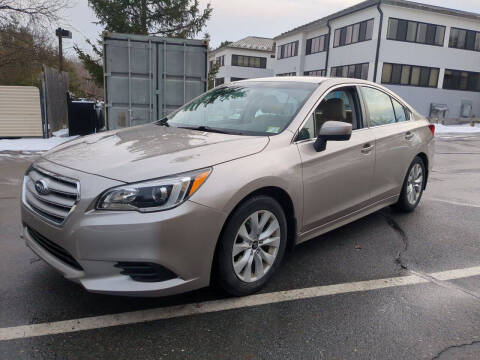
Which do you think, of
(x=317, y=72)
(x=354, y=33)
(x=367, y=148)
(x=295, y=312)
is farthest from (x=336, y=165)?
(x=317, y=72)

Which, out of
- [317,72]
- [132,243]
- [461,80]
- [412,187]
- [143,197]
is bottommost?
[412,187]

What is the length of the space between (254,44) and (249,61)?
290 cm

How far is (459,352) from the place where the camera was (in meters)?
2.52

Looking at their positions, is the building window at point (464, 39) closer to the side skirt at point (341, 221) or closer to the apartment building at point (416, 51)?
the apartment building at point (416, 51)

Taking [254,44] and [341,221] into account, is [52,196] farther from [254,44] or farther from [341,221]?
[254,44]

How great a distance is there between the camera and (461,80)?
2939cm

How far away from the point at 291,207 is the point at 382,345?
119 cm

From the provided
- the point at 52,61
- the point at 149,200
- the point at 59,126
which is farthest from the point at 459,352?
the point at 52,61

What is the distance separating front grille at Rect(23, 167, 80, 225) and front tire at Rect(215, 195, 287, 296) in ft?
3.31

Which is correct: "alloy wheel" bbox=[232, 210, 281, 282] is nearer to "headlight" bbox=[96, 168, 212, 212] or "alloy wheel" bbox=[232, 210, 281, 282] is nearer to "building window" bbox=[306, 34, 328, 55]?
"headlight" bbox=[96, 168, 212, 212]

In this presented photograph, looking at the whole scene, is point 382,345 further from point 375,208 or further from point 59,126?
point 59,126

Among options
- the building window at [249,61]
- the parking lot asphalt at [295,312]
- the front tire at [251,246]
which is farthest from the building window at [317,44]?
the front tire at [251,246]

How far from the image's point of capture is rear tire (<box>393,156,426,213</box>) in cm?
503

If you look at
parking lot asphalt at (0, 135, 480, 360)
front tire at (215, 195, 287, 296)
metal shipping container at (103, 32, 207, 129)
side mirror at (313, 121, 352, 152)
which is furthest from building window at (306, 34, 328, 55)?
front tire at (215, 195, 287, 296)
